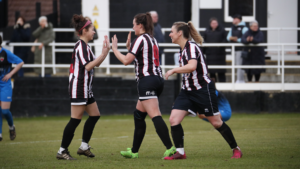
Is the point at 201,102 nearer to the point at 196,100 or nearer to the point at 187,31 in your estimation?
the point at 196,100

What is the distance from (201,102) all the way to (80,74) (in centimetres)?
174

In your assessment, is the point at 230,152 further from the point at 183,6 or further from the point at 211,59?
the point at 183,6

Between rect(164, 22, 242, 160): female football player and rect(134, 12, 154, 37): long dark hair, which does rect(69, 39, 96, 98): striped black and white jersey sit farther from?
rect(164, 22, 242, 160): female football player

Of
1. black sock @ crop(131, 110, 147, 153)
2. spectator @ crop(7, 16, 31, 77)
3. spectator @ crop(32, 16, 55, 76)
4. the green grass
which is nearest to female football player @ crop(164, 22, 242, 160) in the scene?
the green grass

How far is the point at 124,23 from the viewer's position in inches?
637

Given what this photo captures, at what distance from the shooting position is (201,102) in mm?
6004

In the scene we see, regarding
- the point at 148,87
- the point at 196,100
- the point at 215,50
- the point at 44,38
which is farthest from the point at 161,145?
the point at 44,38

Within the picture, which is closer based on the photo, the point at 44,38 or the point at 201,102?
the point at 201,102

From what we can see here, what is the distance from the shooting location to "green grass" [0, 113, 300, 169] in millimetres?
5746

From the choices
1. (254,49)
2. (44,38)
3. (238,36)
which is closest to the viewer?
(254,49)

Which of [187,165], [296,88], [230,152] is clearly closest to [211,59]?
[296,88]

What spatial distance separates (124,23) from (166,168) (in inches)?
449

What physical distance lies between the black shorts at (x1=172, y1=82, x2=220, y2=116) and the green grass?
0.67 meters

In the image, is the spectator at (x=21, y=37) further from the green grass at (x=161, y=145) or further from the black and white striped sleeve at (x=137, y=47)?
the black and white striped sleeve at (x=137, y=47)
